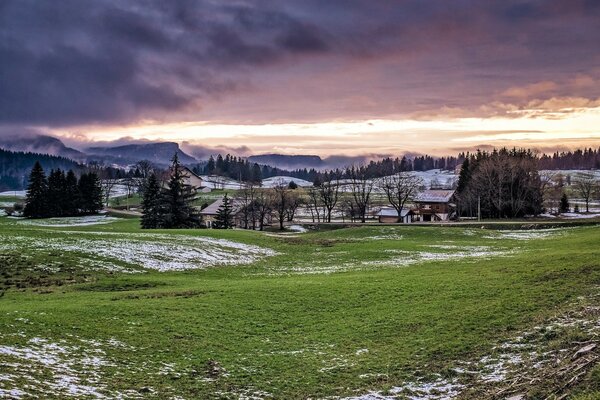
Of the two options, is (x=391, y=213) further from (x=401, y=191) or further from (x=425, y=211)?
(x=401, y=191)

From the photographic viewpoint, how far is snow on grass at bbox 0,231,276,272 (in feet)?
112

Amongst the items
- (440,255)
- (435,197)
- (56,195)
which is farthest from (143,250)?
(435,197)

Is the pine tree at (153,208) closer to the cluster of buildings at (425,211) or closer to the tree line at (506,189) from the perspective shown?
the cluster of buildings at (425,211)

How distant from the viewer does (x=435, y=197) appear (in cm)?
11500

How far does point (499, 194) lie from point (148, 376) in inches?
3832

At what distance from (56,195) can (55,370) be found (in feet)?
347

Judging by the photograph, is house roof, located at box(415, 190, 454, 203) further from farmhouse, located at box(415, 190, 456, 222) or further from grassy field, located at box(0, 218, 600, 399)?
grassy field, located at box(0, 218, 600, 399)

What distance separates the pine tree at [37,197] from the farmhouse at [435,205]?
9201 cm

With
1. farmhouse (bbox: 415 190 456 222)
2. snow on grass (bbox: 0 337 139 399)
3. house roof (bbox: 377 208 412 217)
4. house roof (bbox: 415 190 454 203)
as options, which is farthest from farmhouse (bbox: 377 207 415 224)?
snow on grass (bbox: 0 337 139 399)

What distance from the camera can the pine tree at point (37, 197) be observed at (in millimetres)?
104125

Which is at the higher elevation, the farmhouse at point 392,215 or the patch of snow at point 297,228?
the farmhouse at point 392,215

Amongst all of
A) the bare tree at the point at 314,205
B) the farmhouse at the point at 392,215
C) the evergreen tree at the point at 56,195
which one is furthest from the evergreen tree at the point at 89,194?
the farmhouse at the point at 392,215

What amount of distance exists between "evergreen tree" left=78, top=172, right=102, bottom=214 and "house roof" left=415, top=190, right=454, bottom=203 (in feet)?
274

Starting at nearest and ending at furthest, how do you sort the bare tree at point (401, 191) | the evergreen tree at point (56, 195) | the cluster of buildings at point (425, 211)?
the bare tree at point (401, 191)
the evergreen tree at point (56, 195)
the cluster of buildings at point (425, 211)
